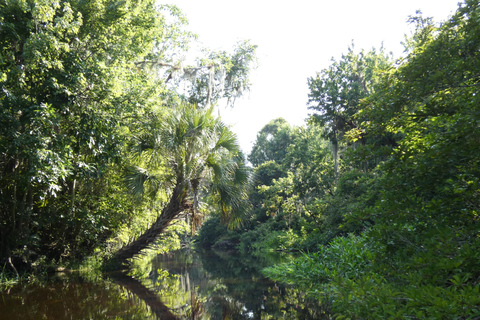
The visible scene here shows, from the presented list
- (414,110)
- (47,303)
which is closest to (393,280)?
(414,110)

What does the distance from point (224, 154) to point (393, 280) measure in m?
6.50

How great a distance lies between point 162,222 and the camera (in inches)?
386

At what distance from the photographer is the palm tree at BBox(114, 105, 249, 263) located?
9062 millimetres

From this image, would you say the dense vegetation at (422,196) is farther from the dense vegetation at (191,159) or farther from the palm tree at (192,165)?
the palm tree at (192,165)

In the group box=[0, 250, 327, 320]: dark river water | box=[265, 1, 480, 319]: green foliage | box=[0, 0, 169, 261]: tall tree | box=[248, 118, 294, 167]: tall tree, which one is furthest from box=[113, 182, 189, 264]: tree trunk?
box=[248, 118, 294, 167]: tall tree

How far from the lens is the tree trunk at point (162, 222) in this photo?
9.45 meters

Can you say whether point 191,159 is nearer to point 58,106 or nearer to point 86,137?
point 86,137

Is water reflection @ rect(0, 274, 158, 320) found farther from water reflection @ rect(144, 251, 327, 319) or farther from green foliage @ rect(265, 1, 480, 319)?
green foliage @ rect(265, 1, 480, 319)

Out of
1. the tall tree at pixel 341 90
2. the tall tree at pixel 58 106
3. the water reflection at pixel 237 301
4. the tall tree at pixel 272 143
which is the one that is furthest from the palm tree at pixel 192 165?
the tall tree at pixel 272 143

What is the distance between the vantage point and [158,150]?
357 inches

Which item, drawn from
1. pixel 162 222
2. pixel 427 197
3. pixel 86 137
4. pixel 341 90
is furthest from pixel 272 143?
pixel 427 197

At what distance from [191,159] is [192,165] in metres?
0.26

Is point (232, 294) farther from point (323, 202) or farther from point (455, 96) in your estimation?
point (323, 202)

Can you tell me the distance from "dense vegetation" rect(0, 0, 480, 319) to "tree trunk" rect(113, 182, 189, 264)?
2.7 inches
